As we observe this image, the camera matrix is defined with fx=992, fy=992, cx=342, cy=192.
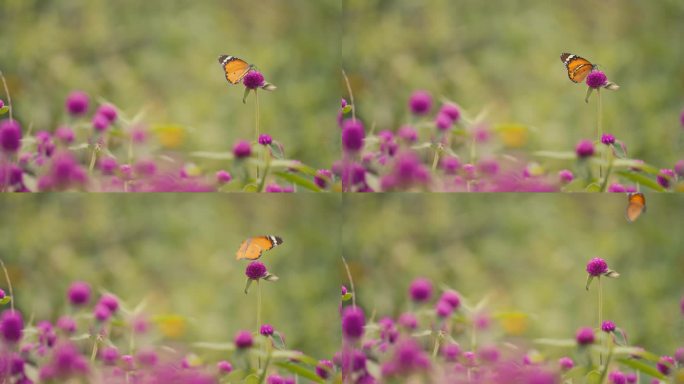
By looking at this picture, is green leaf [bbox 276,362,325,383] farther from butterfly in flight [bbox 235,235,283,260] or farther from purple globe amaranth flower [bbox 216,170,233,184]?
purple globe amaranth flower [bbox 216,170,233,184]

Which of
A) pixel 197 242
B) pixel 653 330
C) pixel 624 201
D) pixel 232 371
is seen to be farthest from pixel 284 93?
pixel 653 330

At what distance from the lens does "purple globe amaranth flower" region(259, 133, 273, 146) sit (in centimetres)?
259

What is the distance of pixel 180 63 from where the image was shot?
2.56 meters

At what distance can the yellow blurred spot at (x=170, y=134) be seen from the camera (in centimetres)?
255

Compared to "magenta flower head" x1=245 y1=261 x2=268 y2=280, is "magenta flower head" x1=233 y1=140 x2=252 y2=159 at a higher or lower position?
higher

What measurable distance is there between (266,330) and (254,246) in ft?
0.73

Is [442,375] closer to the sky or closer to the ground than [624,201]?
closer to the ground

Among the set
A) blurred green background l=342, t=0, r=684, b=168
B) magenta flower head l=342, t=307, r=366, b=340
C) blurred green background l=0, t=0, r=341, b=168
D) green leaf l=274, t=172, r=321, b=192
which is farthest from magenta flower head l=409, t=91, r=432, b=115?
magenta flower head l=342, t=307, r=366, b=340

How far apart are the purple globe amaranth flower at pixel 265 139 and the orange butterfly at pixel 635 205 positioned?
944 millimetres

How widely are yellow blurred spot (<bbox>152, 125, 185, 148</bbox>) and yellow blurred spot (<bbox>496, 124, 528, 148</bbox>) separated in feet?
2.69

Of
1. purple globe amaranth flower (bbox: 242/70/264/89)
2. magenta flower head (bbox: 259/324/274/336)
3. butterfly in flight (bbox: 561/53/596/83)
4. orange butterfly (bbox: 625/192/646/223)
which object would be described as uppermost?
butterfly in flight (bbox: 561/53/596/83)

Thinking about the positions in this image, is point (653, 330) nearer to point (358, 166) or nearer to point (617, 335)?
point (617, 335)

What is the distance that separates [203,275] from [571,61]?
1.10 m

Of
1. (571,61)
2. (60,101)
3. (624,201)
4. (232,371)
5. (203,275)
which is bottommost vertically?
(232,371)
